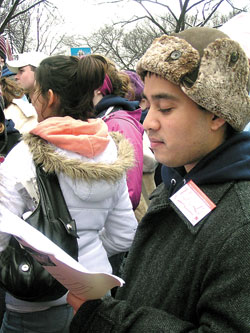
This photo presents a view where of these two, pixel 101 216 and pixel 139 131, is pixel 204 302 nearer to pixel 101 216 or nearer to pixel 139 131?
pixel 101 216

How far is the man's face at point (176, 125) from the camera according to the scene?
1.16 m

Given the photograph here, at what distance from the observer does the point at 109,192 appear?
180 cm

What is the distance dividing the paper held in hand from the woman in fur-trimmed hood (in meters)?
0.50

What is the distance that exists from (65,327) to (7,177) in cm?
86

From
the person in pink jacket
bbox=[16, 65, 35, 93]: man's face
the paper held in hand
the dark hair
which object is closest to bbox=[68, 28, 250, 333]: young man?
the paper held in hand

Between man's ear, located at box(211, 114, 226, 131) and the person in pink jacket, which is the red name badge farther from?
the person in pink jacket

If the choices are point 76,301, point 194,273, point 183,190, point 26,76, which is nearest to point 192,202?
point 183,190

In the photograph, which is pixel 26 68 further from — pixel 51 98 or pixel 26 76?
pixel 51 98

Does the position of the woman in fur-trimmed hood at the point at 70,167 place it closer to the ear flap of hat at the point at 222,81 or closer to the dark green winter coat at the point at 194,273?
the dark green winter coat at the point at 194,273

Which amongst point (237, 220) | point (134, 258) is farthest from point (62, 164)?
point (237, 220)

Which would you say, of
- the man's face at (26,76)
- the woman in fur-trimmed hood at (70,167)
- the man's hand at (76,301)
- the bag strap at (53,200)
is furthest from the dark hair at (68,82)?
the man's face at (26,76)

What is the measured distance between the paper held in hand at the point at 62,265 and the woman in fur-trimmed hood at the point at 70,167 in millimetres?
496

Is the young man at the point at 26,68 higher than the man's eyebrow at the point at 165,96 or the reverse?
the reverse

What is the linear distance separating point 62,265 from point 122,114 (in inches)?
79.3
